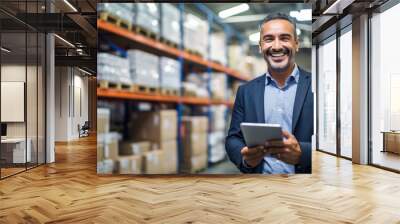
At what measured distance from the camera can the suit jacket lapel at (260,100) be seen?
3605 millimetres

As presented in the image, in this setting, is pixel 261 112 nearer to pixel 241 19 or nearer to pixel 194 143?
pixel 194 143

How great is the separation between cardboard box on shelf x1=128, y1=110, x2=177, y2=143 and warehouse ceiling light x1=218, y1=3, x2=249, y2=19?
3.52 ft

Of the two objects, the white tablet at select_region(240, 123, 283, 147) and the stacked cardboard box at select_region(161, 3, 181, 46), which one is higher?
the stacked cardboard box at select_region(161, 3, 181, 46)

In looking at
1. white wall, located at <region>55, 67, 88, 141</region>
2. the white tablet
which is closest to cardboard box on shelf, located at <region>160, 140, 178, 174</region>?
the white tablet

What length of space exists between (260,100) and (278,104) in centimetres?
18

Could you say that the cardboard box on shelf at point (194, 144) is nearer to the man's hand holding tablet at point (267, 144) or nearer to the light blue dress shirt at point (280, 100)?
the man's hand holding tablet at point (267, 144)

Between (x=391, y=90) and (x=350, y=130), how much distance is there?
1.63 meters

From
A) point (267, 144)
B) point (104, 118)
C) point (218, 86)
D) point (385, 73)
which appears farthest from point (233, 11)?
point (385, 73)

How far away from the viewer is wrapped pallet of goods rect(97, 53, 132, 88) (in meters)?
3.63

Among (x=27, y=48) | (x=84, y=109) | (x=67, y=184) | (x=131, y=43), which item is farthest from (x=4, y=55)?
(x=84, y=109)

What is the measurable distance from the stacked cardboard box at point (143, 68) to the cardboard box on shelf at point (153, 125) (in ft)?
1.08

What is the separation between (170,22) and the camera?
12.2 feet

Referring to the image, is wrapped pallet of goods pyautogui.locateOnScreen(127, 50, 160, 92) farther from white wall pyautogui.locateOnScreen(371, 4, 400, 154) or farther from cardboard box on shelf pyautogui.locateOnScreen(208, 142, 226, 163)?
white wall pyautogui.locateOnScreen(371, 4, 400, 154)

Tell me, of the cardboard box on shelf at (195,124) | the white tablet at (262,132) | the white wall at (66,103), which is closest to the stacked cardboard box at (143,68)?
the cardboard box on shelf at (195,124)
